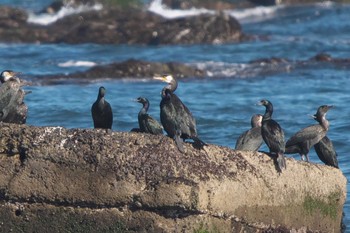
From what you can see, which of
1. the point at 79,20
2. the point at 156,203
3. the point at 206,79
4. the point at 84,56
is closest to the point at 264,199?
the point at 156,203

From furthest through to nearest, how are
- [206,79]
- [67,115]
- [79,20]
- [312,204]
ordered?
1. [79,20]
2. [206,79]
3. [67,115]
4. [312,204]

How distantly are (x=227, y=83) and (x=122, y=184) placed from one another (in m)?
17.6

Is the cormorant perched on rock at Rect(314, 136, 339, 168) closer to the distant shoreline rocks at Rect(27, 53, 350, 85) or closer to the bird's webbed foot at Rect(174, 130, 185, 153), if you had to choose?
the bird's webbed foot at Rect(174, 130, 185, 153)

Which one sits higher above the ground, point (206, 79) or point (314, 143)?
point (314, 143)

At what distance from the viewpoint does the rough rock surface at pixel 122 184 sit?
11.6m

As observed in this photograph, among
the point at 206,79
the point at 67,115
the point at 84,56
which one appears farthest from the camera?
the point at 84,56

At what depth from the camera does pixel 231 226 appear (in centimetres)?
1191

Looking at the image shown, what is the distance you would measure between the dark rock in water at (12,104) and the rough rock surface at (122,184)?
1682mm

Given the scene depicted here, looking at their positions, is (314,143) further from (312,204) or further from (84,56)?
(84,56)

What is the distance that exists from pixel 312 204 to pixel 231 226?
4.03ft

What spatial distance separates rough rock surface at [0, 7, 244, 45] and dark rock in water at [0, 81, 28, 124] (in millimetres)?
22923

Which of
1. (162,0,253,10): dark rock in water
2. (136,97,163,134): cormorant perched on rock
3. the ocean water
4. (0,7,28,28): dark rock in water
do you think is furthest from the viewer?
(162,0,253,10): dark rock in water

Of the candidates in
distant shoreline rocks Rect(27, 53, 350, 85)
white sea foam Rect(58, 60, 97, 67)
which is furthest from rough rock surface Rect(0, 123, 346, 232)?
white sea foam Rect(58, 60, 97, 67)

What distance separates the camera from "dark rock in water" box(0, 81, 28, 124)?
541 inches
